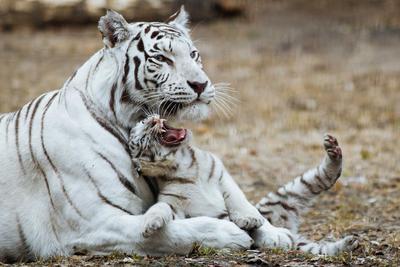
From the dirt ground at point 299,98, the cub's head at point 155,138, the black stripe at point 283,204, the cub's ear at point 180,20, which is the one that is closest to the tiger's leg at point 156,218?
the dirt ground at point 299,98

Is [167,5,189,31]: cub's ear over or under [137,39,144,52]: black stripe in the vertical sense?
over

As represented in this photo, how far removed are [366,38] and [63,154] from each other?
7.73 m

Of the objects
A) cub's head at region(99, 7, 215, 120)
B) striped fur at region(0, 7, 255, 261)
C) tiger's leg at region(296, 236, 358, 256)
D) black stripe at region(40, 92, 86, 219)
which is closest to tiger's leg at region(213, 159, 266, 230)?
striped fur at region(0, 7, 255, 261)

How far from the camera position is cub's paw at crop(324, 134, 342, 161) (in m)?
4.12

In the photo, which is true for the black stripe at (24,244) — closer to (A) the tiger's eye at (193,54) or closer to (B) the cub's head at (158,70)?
(B) the cub's head at (158,70)

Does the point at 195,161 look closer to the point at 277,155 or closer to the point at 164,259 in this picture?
the point at 164,259

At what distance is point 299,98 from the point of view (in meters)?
8.79

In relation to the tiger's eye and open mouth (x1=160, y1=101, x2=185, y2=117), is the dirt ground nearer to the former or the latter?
the tiger's eye

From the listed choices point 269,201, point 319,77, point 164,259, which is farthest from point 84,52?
point 164,259

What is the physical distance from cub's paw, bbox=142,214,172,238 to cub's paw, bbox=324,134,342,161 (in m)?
0.95

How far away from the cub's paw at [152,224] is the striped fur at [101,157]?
8 centimetres

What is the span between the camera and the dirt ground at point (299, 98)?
16.1 feet

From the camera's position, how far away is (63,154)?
385 cm

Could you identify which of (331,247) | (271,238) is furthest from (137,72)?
(331,247)
